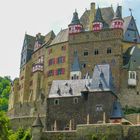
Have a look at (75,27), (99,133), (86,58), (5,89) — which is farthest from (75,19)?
(5,89)

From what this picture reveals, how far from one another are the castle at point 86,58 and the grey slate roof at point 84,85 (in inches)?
37.0

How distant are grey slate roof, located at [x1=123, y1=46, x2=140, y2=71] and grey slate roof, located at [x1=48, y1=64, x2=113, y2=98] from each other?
10.3 m

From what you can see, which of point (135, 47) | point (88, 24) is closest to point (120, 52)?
point (135, 47)

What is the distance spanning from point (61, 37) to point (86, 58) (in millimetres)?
9024

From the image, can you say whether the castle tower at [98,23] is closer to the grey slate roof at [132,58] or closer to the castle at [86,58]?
the castle at [86,58]

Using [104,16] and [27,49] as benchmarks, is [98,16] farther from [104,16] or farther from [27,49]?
[27,49]

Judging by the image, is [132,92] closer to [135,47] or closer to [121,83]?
[121,83]

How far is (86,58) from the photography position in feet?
311

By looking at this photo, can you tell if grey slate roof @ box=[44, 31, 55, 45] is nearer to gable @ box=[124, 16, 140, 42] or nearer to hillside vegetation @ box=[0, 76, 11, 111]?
gable @ box=[124, 16, 140, 42]

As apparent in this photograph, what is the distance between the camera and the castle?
90.3m

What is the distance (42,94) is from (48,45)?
453 inches

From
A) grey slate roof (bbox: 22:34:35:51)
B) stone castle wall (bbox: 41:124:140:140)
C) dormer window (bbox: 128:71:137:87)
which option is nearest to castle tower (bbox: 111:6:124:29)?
dormer window (bbox: 128:71:137:87)

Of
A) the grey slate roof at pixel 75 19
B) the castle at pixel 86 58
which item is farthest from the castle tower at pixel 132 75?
the grey slate roof at pixel 75 19

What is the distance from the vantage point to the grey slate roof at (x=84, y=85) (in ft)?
257
